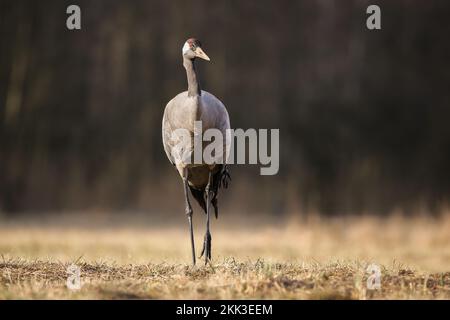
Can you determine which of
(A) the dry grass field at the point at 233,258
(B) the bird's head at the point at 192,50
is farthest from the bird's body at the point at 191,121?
(A) the dry grass field at the point at 233,258

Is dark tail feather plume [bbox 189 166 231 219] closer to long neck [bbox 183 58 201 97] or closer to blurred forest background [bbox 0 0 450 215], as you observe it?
long neck [bbox 183 58 201 97]

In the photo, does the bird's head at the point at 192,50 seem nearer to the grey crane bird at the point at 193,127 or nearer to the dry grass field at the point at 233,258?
the grey crane bird at the point at 193,127

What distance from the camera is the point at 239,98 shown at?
17.4m

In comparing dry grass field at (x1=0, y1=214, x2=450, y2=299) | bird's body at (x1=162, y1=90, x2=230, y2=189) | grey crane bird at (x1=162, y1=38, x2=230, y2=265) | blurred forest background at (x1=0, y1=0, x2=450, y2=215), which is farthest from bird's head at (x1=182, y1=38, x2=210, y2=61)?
blurred forest background at (x1=0, y1=0, x2=450, y2=215)

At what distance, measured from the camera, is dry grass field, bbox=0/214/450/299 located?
4.84m

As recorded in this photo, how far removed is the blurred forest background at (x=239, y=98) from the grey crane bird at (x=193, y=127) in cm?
766

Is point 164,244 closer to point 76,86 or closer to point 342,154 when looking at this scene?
point 342,154

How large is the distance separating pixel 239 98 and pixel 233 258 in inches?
445

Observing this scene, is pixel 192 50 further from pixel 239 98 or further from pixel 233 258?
pixel 239 98

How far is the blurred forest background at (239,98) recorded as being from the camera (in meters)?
16.0

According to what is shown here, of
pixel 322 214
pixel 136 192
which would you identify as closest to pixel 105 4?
pixel 136 192

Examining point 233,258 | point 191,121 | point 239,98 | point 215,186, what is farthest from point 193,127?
point 239,98

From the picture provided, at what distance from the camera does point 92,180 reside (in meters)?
16.6

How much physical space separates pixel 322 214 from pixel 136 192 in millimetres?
4030
